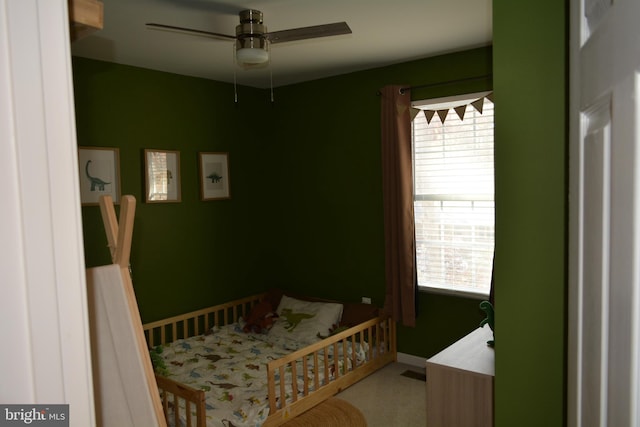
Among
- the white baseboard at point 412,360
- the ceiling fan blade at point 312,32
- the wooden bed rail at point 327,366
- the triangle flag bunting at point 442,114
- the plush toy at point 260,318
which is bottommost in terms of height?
the white baseboard at point 412,360

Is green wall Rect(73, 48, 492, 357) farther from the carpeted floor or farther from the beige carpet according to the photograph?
the beige carpet

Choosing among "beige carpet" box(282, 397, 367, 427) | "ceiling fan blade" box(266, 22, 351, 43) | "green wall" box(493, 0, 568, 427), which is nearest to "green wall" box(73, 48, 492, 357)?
"beige carpet" box(282, 397, 367, 427)

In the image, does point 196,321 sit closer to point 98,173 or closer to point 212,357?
point 212,357

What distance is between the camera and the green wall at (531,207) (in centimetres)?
116

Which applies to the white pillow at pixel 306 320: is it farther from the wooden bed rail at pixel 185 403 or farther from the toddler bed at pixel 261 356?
the wooden bed rail at pixel 185 403

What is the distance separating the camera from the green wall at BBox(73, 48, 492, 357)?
12.6 feet

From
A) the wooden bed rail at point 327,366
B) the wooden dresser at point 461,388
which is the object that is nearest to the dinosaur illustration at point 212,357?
the wooden bed rail at point 327,366

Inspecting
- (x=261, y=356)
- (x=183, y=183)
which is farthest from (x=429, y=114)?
(x=261, y=356)

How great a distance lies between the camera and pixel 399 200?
3.97 metres

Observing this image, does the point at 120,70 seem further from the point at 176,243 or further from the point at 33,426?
the point at 33,426

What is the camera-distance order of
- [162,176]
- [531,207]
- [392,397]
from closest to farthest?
1. [531,207]
2. [392,397]
3. [162,176]

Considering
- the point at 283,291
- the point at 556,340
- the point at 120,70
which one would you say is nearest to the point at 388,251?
the point at 283,291

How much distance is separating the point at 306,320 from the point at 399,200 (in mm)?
1313

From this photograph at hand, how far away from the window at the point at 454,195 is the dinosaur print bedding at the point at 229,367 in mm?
978
